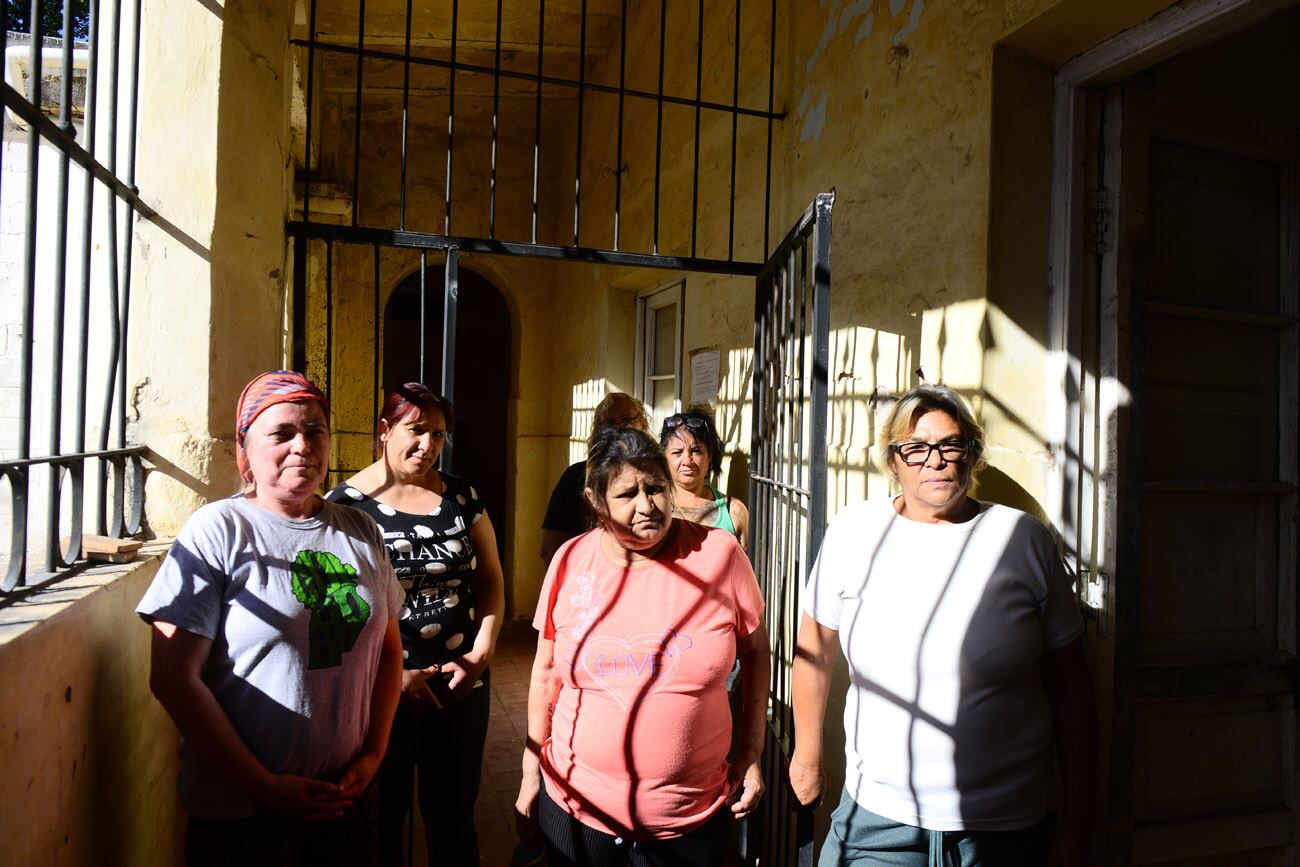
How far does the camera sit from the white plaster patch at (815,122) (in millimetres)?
3031

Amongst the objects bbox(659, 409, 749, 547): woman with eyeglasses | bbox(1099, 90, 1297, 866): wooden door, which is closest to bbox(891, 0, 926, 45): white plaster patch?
bbox(1099, 90, 1297, 866): wooden door

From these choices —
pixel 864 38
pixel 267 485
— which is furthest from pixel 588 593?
pixel 864 38

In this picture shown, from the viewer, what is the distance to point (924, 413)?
5.73 feet

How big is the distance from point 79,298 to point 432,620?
46.2 inches

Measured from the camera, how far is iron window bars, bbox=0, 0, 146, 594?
1392mm

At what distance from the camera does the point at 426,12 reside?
5.05 m

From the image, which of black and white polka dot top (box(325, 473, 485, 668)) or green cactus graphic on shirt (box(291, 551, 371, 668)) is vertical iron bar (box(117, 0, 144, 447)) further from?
green cactus graphic on shirt (box(291, 551, 371, 668))

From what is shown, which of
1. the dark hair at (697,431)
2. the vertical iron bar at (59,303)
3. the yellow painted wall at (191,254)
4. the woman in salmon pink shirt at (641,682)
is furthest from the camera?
the dark hair at (697,431)

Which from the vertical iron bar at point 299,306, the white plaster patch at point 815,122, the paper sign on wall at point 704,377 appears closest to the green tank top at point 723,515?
the paper sign on wall at point 704,377

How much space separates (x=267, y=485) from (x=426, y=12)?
4524mm

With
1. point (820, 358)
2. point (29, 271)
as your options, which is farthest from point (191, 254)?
point (820, 358)

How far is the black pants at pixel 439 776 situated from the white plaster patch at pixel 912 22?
8.13 feet

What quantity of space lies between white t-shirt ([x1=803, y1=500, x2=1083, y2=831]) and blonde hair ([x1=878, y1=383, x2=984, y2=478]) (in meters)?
0.14

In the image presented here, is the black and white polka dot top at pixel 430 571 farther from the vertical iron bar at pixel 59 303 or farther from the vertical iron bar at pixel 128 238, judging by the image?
the vertical iron bar at pixel 59 303
